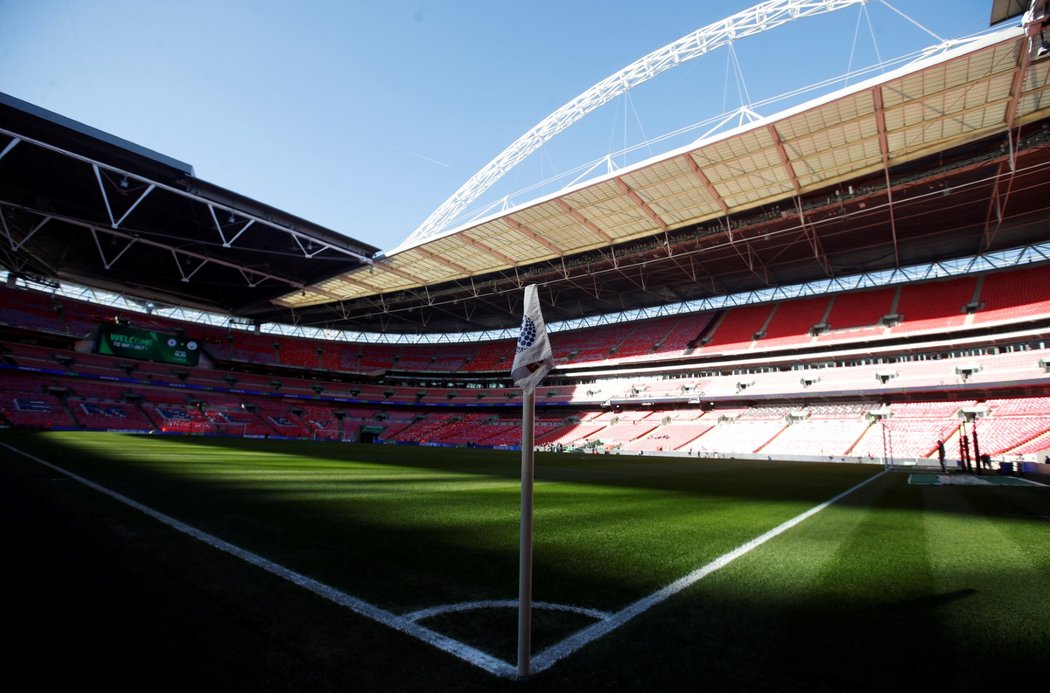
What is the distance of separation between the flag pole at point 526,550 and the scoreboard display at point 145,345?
157 feet

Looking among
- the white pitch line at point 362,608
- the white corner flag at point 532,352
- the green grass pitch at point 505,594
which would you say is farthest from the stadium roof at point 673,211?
the white pitch line at point 362,608

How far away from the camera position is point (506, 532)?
5875 millimetres

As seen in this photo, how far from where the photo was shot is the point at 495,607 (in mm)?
3268

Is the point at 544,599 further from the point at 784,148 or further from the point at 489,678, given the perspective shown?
the point at 784,148

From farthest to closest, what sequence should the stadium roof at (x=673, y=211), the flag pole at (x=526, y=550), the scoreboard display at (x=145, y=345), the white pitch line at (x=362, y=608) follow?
the scoreboard display at (x=145, y=345)
the stadium roof at (x=673, y=211)
the white pitch line at (x=362, y=608)
the flag pole at (x=526, y=550)

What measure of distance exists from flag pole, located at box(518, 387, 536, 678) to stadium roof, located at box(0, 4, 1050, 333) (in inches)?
665

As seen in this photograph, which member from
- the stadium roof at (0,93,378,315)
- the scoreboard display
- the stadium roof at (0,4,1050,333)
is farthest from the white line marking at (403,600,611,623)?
the scoreboard display

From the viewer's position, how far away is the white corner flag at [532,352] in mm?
2559

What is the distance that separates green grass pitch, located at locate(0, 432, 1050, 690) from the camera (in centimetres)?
236

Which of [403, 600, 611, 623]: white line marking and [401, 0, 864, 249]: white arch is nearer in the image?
[403, 600, 611, 623]: white line marking

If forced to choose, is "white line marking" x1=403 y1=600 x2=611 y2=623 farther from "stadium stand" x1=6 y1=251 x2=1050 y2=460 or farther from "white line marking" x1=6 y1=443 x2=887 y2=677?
"stadium stand" x1=6 y1=251 x2=1050 y2=460

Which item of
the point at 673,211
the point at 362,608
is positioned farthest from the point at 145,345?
the point at 362,608

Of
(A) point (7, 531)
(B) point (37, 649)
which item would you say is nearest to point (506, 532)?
(B) point (37, 649)

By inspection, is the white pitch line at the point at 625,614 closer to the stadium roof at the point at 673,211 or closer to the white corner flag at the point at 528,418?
the white corner flag at the point at 528,418
